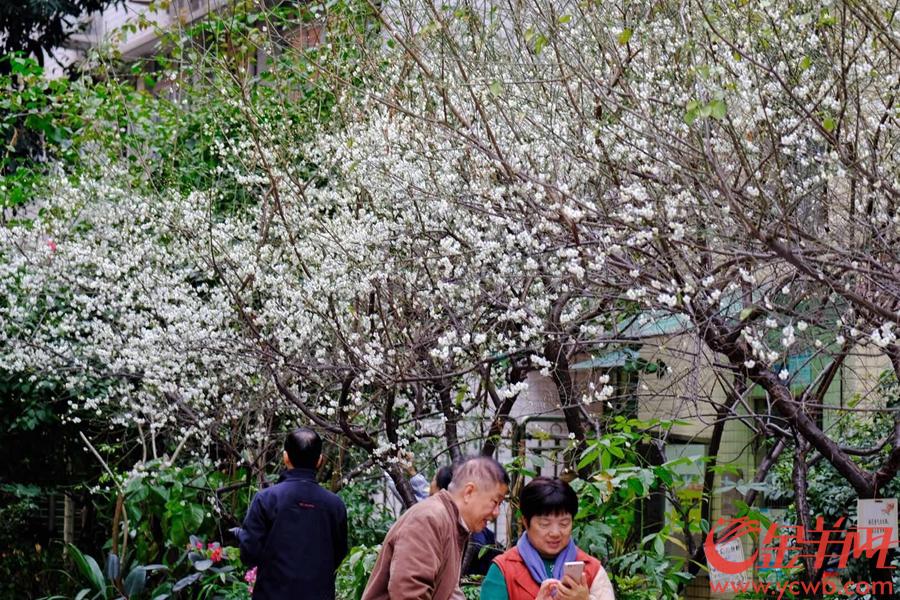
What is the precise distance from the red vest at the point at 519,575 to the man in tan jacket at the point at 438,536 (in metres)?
0.20

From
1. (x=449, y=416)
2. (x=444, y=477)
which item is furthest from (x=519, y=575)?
(x=449, y=416)

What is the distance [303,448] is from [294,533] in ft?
1.36

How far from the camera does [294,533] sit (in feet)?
19.4

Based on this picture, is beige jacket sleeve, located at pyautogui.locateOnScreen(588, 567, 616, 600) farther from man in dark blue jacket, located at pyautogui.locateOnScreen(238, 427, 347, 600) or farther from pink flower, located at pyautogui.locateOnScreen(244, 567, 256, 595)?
pink flower, located at pyautogui.locateOnScreen(244, 567, 256, 595)

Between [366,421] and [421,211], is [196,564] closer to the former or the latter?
[366,421]

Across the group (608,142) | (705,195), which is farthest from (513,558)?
(608,142)

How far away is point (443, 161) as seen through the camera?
771cm

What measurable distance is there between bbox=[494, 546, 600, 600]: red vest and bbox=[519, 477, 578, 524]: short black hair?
171 millimetres

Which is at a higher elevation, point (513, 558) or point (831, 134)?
Answer: point (831, 134)

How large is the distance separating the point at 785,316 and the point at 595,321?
1601 mm

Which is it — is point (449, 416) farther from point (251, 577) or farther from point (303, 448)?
point (303, 448)

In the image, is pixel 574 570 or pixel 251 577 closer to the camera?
pixel 574 570

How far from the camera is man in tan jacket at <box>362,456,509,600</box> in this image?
4.57 meters

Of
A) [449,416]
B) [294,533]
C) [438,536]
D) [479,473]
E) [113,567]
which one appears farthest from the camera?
[113,567]
